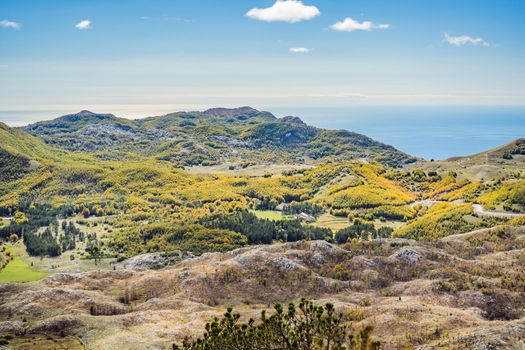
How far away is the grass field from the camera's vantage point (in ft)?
524

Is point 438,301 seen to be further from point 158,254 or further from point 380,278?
point 158,254

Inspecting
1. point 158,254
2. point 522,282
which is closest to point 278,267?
point 522,282

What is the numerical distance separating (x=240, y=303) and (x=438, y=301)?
41.7 metres

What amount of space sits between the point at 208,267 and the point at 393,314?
52.4 m

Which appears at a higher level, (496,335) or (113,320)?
(496,335)

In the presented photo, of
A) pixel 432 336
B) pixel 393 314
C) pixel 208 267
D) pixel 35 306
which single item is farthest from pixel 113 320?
pixel 432 336

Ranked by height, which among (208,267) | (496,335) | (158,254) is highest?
(496,335)

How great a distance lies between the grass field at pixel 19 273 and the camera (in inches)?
6284

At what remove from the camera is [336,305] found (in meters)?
83.5

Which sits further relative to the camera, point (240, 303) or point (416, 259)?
point (416, 259)

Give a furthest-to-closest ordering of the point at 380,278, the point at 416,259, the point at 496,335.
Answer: the point at 416,259 → the point at 380,278 → the point at 496,335

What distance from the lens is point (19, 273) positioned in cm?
16875

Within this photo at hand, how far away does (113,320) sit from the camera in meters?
81.3

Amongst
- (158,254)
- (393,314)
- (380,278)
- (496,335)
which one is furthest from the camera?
(158,254)
